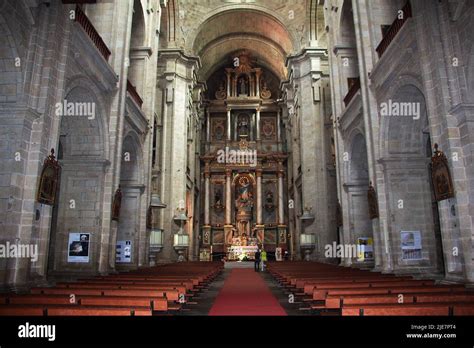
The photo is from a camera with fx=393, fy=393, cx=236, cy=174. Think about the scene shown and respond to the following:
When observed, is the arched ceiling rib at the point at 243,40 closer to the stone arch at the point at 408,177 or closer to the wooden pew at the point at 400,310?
the stone arch at the point at 408,177

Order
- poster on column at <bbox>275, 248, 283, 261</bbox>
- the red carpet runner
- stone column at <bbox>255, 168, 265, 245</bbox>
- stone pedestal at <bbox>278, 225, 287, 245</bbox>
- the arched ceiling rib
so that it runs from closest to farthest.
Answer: the red carpet runner → the arched ceiling rib → poster on column at <bbox>275, 248, 283, 261</bbox> → stone column at <bbox>255, 168, 265, 245</bbox> → stone pedestal at <bbox>278, 225, 287, 245</bbox>

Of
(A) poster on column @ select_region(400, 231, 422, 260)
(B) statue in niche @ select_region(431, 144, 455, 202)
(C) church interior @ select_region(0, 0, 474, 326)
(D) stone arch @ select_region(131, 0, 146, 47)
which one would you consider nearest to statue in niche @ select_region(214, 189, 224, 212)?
(C) church interior @ select_region(0, 0, 474, 326)

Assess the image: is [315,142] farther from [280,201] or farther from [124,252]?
[124,252]

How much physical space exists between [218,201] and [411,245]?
22758mm

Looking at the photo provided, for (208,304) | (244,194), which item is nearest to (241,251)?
(244,194)

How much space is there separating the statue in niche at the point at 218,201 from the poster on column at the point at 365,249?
1887 cm

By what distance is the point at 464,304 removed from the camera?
16.8 feet

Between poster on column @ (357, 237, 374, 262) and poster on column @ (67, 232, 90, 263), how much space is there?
10.1 m

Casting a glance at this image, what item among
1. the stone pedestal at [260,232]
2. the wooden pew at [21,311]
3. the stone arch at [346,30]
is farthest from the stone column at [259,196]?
the wooden pew at [21,311]

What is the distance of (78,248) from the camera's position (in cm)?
1209

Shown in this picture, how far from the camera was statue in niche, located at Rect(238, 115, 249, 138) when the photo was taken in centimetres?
3531

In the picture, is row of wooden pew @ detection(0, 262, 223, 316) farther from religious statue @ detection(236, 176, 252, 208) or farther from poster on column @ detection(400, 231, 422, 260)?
religious statue @ detection(236, 176, 252, 208)
